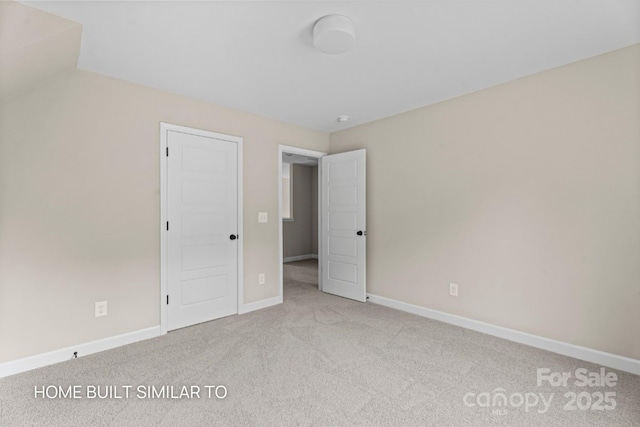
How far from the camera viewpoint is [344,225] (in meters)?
4.29

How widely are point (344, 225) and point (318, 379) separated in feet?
7.88

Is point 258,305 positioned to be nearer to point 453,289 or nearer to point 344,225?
point 344,225

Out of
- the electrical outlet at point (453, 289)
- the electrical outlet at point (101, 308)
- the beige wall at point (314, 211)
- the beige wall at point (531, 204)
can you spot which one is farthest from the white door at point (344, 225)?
the beige wall at point (314, 211)

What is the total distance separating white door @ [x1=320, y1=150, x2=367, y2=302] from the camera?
13.4 ft

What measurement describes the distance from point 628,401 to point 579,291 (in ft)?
2.66

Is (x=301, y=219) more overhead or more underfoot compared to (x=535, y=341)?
more overhead

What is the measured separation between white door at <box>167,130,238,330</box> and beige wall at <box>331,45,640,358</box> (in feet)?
6.78

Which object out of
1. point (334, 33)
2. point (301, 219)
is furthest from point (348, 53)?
point (301, 219)

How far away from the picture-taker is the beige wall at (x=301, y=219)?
7.59 metres

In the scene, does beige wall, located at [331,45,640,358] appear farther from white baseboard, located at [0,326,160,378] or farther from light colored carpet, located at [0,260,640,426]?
white baseboard, located at [0,326,160,378]

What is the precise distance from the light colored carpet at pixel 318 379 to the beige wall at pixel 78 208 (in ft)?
1.15

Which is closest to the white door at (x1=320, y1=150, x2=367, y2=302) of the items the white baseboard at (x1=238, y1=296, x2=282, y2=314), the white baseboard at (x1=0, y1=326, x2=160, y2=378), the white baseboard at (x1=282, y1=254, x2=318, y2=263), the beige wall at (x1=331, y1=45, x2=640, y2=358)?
the beige wall at (x1=331, y1=45, x2=640, y2=358)

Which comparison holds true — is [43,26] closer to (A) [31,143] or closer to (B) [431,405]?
(A) [31,143]

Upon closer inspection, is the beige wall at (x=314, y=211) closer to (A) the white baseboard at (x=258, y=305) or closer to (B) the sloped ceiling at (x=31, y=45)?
(A) the white baseboard at (x=258, y=305)
